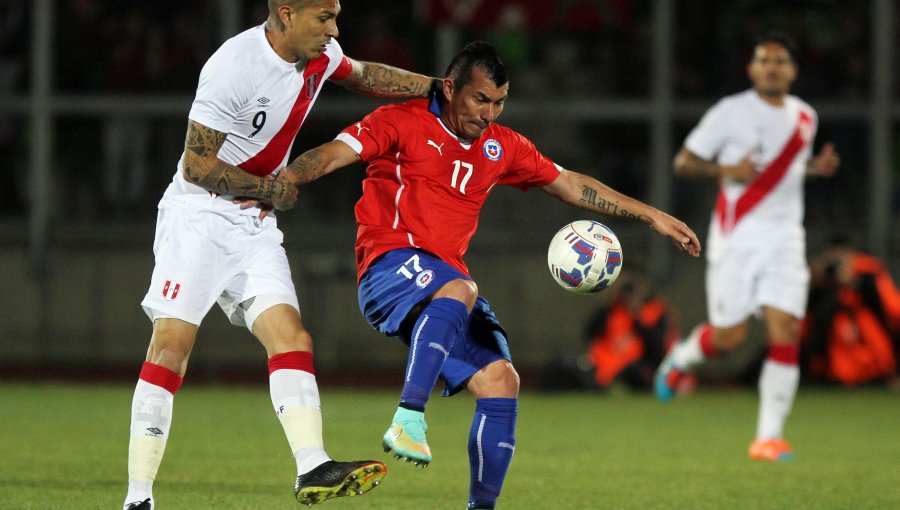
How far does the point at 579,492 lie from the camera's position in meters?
6.56

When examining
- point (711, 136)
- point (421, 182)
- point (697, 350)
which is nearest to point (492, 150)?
point (421, 182)

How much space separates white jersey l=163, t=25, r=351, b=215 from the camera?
5.09m

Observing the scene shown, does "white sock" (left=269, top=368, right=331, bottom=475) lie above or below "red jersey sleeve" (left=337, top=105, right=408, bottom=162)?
below

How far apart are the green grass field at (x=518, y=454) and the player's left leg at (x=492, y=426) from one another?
611 millimetres

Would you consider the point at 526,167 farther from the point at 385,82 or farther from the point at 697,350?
the point at 697,350

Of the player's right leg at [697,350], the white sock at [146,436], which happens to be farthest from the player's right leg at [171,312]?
the player's right leg at [697,350]

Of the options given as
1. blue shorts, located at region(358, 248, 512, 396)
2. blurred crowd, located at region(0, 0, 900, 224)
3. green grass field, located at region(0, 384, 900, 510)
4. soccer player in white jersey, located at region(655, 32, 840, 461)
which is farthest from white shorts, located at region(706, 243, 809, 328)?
blurred crowd, located at region(0, 0, 900, 224)

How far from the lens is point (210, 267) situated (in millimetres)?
5215

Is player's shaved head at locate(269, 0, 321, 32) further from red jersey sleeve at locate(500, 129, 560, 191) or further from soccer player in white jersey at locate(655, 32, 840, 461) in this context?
soccer player in white jersey at locate(655, 32, 840, 461)

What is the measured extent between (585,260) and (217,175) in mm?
1439

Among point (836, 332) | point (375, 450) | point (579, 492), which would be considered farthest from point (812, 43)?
point (579, 492)

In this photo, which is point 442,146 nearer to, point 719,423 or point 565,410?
point 719,423

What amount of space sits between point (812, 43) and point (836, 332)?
4143 millimetres

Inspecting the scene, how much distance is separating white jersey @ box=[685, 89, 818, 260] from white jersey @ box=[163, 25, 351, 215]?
3.60m
